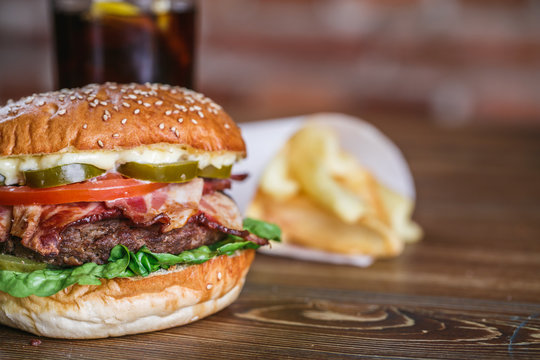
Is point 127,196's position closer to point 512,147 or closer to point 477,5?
point 512,147

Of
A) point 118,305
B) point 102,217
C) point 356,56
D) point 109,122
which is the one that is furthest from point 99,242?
point 356,56

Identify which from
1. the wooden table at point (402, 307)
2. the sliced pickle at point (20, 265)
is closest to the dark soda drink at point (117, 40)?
the wooden table at point (402, 307)

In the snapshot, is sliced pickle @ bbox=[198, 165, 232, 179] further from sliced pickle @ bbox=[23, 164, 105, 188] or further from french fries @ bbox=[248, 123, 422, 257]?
french fries @ bbox=[248, 123, 422, 257]

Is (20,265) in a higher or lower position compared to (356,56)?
lower

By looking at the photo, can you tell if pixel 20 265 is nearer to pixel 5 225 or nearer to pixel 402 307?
pixel 5 225

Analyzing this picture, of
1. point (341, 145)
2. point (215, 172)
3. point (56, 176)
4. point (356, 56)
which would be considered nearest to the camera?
point (56, 176)

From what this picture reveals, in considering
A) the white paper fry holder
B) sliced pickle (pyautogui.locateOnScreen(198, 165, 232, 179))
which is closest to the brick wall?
the white paper fry holder

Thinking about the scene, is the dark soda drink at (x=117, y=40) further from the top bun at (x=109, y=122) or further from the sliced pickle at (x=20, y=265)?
the sliced pickle at (x=20, y=265)
